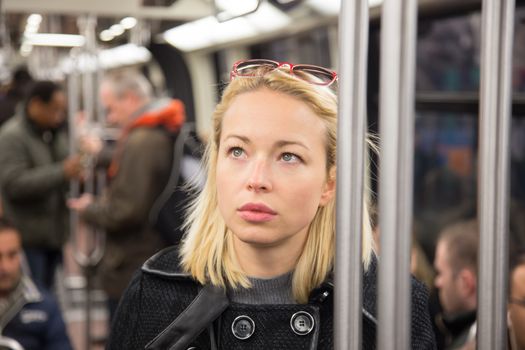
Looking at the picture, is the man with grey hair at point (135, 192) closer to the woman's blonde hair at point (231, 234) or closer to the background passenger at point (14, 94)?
the background passenger at point (14, 94)

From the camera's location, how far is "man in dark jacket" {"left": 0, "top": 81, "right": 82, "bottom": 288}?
4.57 m

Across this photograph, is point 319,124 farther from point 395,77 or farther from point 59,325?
point 59,325

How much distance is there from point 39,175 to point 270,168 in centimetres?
341

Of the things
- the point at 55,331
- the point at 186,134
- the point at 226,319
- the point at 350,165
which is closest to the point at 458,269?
the point at 186,134

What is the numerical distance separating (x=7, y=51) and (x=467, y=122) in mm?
2602

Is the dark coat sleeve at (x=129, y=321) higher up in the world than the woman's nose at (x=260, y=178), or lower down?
lower down

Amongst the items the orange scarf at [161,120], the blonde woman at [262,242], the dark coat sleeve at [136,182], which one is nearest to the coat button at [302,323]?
the blonde woman at [262,242]

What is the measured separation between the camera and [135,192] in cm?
387

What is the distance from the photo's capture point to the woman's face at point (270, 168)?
132 cm

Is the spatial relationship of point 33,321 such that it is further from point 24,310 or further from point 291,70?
point 291,70

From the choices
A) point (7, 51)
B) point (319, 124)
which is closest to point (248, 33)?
point (7, 51)

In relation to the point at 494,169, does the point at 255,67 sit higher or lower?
higher

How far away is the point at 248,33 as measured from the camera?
15.8ft

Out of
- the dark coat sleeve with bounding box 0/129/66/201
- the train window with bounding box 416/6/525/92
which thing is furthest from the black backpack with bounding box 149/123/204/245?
the train window with bounding box 416/6/525/92
